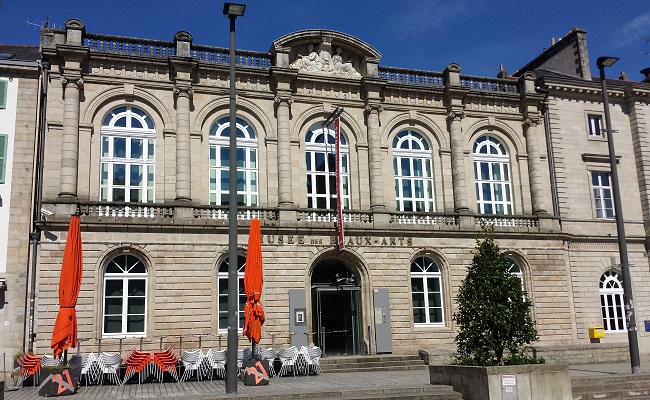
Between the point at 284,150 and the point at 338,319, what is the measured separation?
631 centimetres

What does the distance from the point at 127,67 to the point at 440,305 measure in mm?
13930

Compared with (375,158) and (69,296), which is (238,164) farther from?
(69,296)

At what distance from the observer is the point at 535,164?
87.4 feet

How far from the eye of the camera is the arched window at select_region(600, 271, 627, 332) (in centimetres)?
2622

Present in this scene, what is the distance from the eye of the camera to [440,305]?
957 inches

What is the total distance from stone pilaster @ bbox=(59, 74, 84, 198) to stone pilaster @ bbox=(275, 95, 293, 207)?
21.9 feet

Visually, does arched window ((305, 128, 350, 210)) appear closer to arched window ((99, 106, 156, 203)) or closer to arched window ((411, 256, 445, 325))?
arched window ((411, 256, 445, 325))

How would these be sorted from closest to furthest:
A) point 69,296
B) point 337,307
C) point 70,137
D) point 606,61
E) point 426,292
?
point 69,296 → point 606,61 → point 70,137 → point 337,307 → point 426,292

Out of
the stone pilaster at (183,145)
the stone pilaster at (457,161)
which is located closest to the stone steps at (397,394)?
the stone pilaster at (183,145)

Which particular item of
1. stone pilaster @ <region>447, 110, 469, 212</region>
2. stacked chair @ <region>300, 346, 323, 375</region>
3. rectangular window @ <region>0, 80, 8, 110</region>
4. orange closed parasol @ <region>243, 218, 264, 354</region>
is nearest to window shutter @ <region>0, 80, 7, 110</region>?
rectangular window @ <region>0, 80, 8, 110</region>

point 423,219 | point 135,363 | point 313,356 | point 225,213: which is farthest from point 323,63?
point 135,363

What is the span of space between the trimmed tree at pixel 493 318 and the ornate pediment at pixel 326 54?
40.1ft

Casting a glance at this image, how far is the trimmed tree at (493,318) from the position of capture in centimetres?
1457

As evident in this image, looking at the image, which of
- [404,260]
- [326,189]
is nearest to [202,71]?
[326,189]
